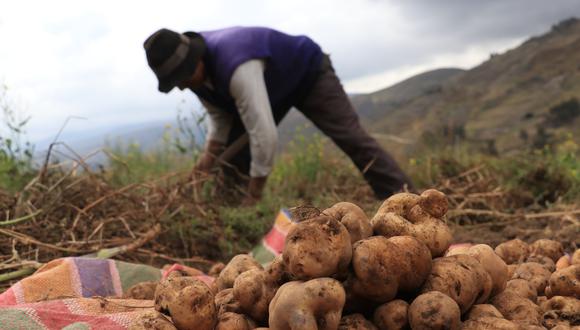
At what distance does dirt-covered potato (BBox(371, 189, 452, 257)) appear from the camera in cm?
146

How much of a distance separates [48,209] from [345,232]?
98.9 inches

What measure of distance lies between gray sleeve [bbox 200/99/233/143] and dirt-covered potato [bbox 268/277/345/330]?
398cm

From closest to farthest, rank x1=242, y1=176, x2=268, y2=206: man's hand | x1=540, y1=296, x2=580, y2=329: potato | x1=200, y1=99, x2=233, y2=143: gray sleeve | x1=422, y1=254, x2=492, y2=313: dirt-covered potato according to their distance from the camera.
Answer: x1=422, y1=254, x2=492, y2=313: dirt-covered potato → x1=540, y1=296, x2=580, y2=329: potato → x1=242, y1=176, x2=268, y2=206: man's hand → x1=200, y1=99, x2=233, y2=143: gray sleeve

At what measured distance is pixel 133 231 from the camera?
3.40m

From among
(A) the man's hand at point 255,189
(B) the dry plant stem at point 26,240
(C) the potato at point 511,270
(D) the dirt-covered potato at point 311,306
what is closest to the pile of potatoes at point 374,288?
(D) the dirt-covered potato at point 311,306

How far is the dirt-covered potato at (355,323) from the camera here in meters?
1.29

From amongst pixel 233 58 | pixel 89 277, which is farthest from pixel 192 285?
pixel 233 58

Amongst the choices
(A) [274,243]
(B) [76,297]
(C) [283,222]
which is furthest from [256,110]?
(B) [76,297]

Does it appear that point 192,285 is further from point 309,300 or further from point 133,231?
point 133,231

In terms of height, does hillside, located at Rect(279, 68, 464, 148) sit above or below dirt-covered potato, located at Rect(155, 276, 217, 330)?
above

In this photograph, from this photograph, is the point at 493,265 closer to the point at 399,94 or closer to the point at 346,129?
the point at 346,129

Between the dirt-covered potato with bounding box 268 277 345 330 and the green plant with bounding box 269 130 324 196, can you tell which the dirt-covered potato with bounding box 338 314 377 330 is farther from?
the green plant with bounding box 269 130 324 196

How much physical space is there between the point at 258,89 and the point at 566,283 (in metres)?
2.96

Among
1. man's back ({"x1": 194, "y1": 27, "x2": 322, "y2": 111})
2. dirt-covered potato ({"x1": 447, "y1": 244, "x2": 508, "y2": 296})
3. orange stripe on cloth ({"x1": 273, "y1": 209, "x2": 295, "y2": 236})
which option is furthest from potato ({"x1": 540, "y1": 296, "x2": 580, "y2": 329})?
man's back ({"x1": 194, "y1": 27, "x2": 322, "y2": 111})
